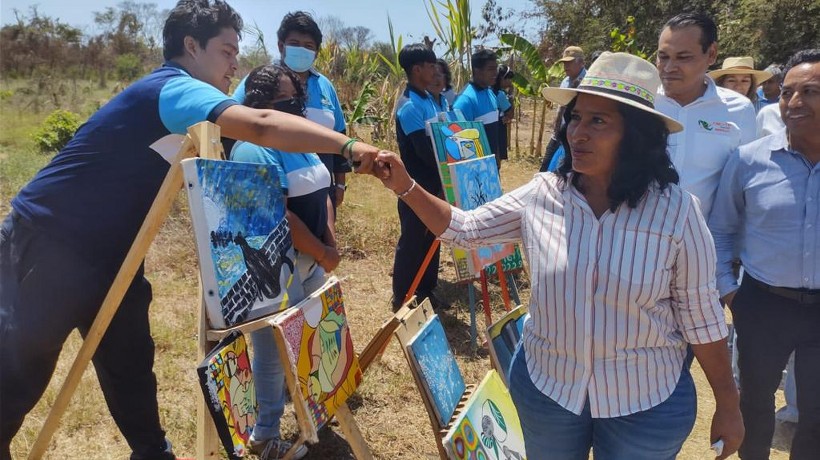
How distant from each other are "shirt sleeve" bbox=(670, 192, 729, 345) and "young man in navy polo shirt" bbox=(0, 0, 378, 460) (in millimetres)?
972

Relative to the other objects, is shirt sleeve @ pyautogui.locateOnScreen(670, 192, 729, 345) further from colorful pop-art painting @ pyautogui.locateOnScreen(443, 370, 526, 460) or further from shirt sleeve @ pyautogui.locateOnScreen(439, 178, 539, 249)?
colorful pop-art painting @ pyautogui.locateOnScreen(443, 370, 526, 460)

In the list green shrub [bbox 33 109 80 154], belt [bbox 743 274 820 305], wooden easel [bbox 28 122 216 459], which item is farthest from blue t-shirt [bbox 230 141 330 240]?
green shrub [bbox 33 109 80 154]

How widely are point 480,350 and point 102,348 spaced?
8.19ft

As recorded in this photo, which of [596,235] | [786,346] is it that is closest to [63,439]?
[596,235]

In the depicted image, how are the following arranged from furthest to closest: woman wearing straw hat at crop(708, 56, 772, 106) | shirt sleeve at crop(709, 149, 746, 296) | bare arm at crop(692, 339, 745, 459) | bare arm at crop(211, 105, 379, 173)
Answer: woman wearing straw hat at crop(708, 56, 772, 106) → shirt sleeve at crop(709, 149, 746, 296) → bare arm at crop(211, 105, 379, 173) → bare arm at crop(692, 339, 745, 459)

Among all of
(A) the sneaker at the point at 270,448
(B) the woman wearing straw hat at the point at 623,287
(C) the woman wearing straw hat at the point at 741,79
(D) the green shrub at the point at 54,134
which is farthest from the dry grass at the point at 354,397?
(D) the green shrub at the point at 54,134

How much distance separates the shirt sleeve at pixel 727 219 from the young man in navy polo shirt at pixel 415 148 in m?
2.04

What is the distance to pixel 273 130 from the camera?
1803 millimetres

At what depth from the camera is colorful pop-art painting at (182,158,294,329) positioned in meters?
1.65

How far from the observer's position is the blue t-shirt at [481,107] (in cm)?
542

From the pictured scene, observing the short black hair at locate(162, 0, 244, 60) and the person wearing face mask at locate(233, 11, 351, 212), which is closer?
the short black hair at locate(162, 0, 244, 60)

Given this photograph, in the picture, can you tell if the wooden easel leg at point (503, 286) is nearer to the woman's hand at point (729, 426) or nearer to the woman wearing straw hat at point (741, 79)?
the woman's hand at point (729, 426)

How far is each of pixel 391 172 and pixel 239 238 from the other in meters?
0.53

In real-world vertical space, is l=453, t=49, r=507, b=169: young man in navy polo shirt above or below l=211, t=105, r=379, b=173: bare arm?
below
